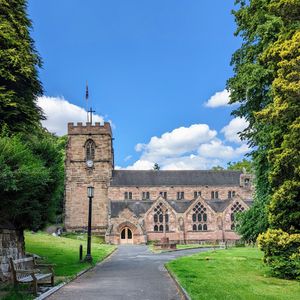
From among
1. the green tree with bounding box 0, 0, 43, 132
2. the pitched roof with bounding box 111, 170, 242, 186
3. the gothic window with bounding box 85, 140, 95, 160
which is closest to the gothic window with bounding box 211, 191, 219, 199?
the pitched roof with bounding box 111, 170, 242, 186

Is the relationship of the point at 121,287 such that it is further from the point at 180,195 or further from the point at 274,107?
the point at 180,195

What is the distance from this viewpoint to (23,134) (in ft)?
60.8

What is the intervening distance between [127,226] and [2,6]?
4600cm

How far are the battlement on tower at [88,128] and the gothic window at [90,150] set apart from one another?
1.67 meters

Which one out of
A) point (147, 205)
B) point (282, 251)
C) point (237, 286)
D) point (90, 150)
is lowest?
point (237, 286)

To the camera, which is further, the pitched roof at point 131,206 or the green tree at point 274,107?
the pitched roof at point 131,206

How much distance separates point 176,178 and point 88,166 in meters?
16.7

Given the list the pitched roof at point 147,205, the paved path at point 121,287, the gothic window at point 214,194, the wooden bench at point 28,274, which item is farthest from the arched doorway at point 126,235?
the wooden bench at point 28,274

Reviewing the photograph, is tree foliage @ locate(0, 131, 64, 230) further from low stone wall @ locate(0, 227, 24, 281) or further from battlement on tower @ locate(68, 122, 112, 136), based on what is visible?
battlement on tower @ locate(68, 122, 112, 136)

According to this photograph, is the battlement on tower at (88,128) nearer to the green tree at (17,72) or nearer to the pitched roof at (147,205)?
the pitched roof at (147,205)

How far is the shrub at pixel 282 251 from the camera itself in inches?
614

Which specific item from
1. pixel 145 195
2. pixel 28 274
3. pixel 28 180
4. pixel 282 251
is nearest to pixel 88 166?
pixel 145 195

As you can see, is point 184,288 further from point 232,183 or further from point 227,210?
point 232,183

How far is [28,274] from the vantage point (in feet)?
46.6
